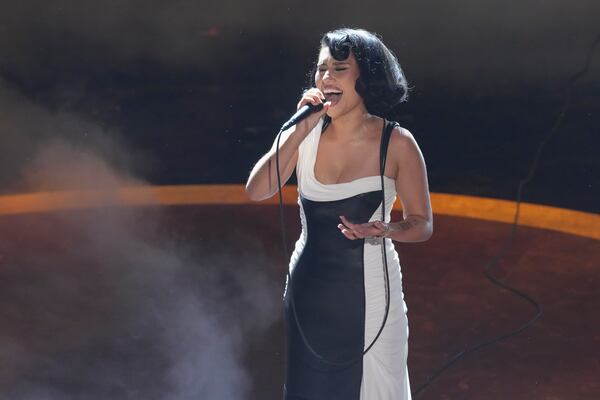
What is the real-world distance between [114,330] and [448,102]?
13.5 ft

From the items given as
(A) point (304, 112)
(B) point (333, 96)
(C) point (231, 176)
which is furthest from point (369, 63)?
(C) point (231, 176)

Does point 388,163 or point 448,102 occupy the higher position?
point 388,163

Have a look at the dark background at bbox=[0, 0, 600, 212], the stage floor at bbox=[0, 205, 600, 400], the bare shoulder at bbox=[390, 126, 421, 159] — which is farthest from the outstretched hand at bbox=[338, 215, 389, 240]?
the dark background at bbox=[0, 0, 600, 212]

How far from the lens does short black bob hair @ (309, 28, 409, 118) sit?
7.17 feet

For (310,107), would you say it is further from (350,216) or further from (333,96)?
(350,216)

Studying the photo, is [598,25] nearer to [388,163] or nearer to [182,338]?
[182,338]

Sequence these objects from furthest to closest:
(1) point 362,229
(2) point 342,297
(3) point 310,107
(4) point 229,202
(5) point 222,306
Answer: (4) point 229,202
(5) point 222,306
(2) point 342,297
(3) point 310,107
(1) point 362,229

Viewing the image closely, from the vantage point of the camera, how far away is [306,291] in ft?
7.50

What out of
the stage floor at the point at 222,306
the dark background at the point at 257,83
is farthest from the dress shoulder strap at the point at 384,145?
the dark background at the point at 257,83

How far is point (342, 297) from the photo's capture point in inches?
88.9

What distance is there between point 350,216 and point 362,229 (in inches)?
7.9

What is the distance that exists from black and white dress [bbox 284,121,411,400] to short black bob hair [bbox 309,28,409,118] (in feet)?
0.59

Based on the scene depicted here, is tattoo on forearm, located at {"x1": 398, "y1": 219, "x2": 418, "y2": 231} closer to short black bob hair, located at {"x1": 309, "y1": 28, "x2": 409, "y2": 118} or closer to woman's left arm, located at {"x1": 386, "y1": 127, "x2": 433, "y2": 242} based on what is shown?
woman's left arm, located at {"x1": 386, "y1": 127, "x2": 433, "y2": 242}

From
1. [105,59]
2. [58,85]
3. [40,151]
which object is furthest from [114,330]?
[105,59]
